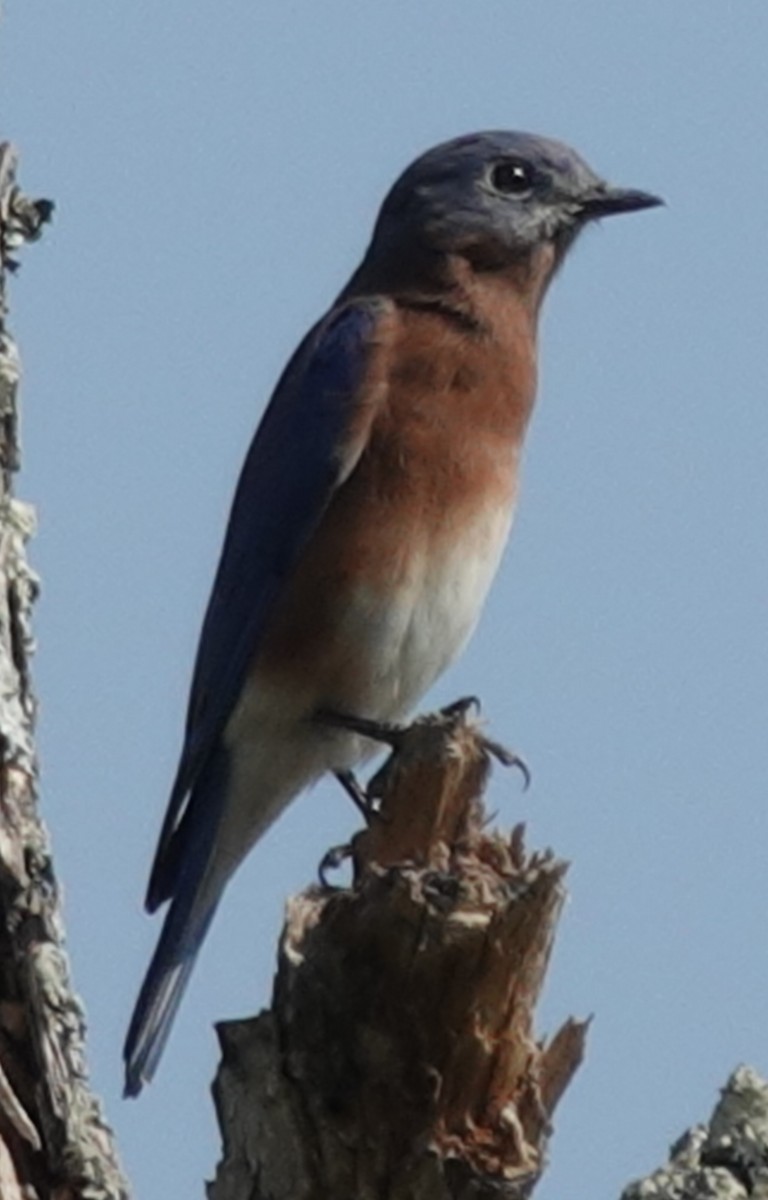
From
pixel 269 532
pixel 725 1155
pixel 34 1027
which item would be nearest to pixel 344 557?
pixel 269 532

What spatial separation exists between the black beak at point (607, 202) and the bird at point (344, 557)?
0.70 meters

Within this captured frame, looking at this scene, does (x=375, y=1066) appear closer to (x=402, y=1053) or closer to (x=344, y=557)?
(x=402, y=1053)

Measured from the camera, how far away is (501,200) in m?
11.0

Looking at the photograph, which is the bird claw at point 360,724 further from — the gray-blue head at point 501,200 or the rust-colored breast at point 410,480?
the gray-blue head at point 501,200

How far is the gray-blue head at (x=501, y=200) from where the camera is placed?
10.9 m

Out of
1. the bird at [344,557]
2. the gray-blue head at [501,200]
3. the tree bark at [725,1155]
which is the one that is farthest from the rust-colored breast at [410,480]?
the tree bark at [725,1155]

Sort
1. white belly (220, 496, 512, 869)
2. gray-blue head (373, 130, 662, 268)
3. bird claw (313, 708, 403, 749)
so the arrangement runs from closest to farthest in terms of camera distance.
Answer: white belly (220, 496, 512, 869) → bird claw (313, 708, 403, 749) → gray-blue head (373, 130, 662, 268)

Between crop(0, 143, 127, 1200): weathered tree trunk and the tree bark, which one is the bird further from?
the tree bark

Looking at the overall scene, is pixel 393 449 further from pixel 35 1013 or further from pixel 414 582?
pixel 35 1013

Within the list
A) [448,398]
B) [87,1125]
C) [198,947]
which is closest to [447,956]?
[87,1125]

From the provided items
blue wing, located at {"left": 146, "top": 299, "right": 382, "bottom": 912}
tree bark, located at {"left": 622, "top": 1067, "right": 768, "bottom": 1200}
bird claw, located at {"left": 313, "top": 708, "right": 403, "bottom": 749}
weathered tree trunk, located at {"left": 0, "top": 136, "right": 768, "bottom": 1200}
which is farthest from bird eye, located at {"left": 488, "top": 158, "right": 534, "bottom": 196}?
tree bark, located at {"left": 622, "top": 1067, "right": 768, "bottom": 1200}

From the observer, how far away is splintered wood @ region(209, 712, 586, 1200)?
566 centimetres

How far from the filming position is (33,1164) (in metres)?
5.78

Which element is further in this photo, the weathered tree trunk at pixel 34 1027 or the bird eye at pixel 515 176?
the bird eye at pixel 515 176
